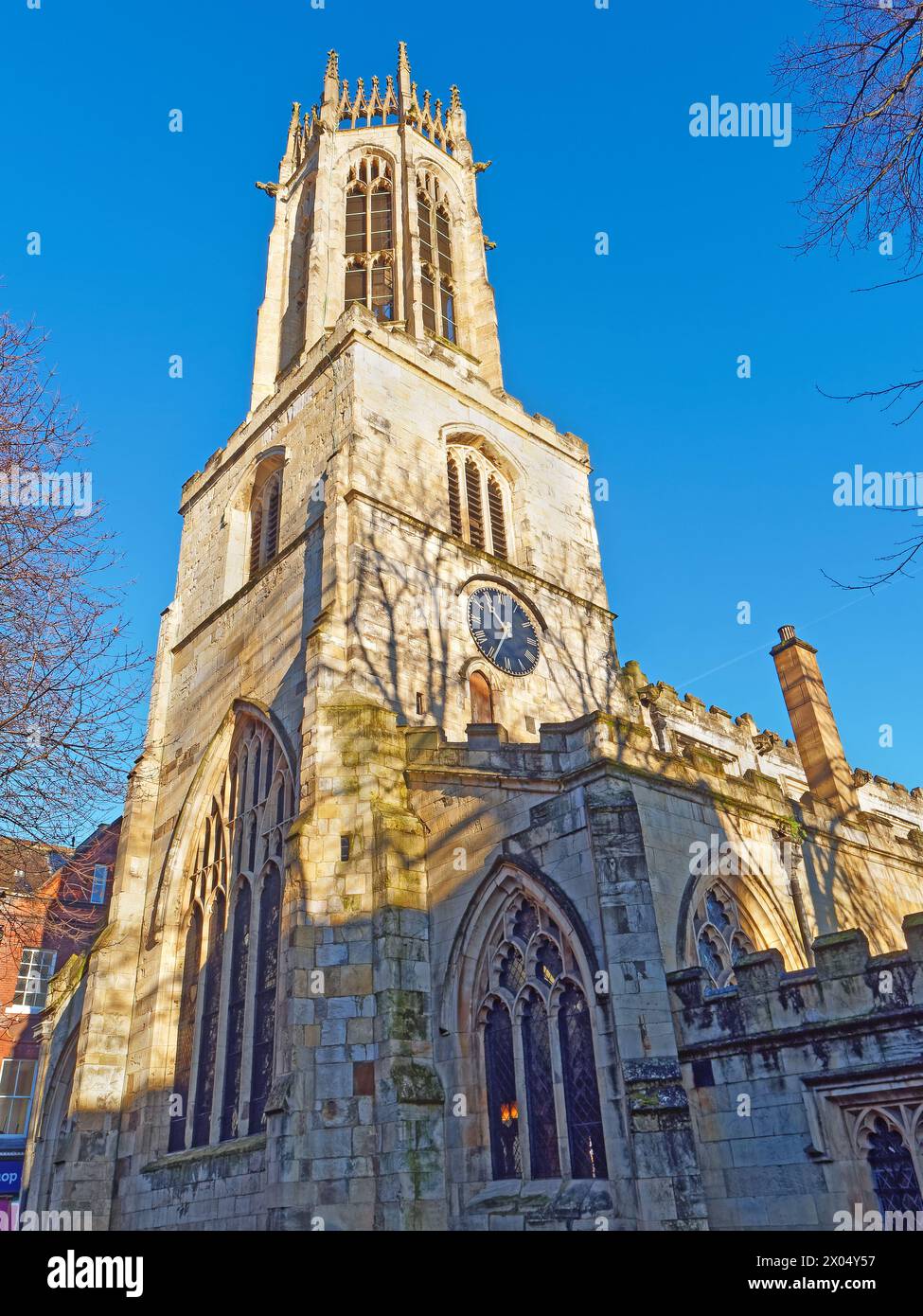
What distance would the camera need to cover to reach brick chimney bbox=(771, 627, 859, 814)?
24438 millimetres

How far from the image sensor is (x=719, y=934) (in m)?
12.6

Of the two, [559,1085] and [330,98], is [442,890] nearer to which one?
[559,1085]

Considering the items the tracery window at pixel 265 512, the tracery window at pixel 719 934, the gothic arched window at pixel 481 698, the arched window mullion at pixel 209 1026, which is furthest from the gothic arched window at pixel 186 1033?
the tracery window at pixel 719 934

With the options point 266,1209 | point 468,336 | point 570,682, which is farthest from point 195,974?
point 468,336

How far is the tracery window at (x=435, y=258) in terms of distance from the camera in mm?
26828

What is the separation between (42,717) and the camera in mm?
9383

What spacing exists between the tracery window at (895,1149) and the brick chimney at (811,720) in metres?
16.1

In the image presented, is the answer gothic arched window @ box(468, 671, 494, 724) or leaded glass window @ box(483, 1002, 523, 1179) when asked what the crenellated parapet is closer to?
leaded glass window @ box(483, 1002, 523, 1179)

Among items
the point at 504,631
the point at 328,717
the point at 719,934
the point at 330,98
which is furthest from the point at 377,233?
the point at 719,934

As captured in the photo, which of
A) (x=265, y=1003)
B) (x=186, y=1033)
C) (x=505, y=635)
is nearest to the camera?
(x=265, y=1003)

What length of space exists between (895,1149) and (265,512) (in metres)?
18.2
